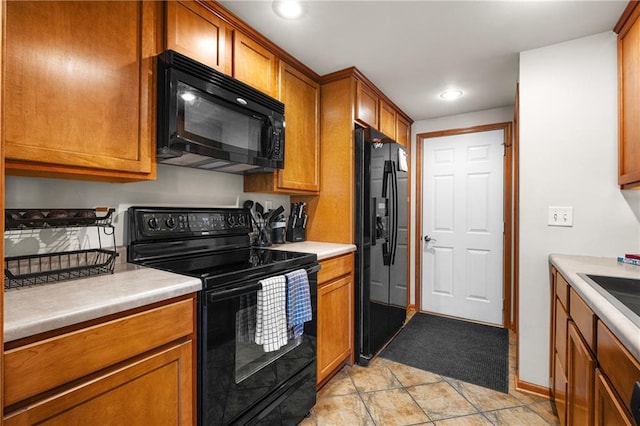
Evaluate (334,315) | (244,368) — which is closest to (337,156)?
(334,315)

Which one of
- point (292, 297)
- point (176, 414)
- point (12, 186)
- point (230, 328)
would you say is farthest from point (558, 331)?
point (12, 186)

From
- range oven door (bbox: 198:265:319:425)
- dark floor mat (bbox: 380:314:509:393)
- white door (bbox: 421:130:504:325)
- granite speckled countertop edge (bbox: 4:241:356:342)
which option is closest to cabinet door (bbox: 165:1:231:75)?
granite speckled countertop edge (bbox: 4:241:356:342)

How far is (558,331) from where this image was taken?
1.64 metres

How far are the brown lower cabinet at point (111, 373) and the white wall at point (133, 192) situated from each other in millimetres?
677

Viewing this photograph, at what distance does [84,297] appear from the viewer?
945 millimetres

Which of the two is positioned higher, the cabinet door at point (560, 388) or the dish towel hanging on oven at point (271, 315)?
the dish towel hanging on oven at point (271, 315)

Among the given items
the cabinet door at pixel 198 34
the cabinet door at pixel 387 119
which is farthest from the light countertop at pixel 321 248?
the cabinet door at pixel 387 119

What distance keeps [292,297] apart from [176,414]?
0.64 m

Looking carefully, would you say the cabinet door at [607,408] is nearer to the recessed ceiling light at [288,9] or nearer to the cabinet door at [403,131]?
the recessed ceiling light at [288,9]

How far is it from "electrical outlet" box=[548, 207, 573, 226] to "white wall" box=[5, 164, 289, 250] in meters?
1.94

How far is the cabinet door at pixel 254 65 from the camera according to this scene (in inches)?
69.2

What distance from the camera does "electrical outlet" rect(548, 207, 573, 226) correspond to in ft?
6.19

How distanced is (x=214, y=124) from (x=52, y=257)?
0.88 meters

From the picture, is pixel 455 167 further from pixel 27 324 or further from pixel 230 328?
pixel 27 324
